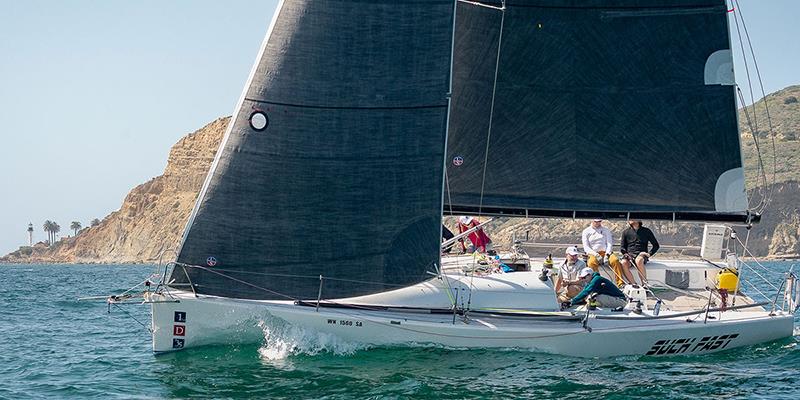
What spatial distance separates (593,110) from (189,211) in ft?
270

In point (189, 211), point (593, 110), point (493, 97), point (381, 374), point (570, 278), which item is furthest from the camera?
point (189, 211)

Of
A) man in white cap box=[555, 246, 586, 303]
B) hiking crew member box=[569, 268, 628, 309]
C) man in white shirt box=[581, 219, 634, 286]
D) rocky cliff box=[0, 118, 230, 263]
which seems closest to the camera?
hiking crew member box=[569, 268, 628, 309]

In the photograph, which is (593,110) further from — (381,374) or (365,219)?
(381,374)

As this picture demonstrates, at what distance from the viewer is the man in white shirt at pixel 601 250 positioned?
54.1ft

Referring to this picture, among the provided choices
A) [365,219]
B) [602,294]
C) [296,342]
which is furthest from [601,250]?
[296,342]

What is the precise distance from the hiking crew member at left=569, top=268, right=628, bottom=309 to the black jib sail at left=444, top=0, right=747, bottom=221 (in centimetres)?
167

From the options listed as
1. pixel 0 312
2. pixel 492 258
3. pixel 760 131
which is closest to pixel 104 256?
pixel 760 131

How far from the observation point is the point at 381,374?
43.1ft

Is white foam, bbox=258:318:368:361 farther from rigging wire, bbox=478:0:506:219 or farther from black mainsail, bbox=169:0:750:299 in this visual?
rigging wire, bbox=478:0:506:219

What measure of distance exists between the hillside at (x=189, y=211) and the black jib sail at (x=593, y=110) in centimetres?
6459

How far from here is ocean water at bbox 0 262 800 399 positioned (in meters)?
12.4

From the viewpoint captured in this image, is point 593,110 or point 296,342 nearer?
point 296,342

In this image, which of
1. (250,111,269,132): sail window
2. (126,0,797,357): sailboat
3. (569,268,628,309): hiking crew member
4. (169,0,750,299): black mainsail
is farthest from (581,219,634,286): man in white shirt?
(250,111,269,132): sail window

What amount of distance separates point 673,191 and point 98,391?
32.1 feet
